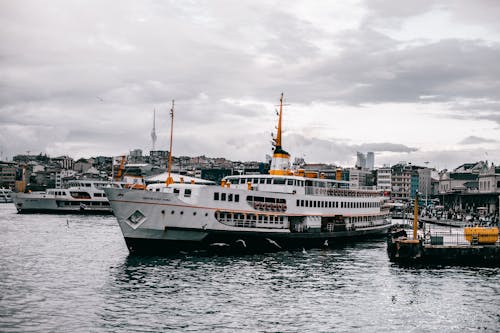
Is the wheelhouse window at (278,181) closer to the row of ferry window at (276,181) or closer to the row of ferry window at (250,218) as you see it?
the row of ferry window at (276,181)

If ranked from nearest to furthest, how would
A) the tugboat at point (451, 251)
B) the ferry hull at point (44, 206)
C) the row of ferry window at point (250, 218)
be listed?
the tugboat at point (451, 251) < the row of ferry window at point (250, 218) < the ferry hull at point (44, 206)

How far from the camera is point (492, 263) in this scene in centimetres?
4738

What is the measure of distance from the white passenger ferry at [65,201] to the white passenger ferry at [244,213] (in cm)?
7393

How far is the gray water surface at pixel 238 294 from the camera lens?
26859 millimetres

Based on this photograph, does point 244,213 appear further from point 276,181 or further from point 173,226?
point 276,181

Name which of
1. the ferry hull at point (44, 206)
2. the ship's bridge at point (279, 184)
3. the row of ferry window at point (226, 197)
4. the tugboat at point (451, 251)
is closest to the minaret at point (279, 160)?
the ship's bridge at point (279, 184)

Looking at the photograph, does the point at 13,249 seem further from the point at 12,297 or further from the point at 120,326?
the point at 120,326

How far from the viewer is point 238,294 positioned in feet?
108

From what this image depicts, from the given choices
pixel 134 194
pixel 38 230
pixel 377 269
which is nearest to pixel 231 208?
pixel 134 194

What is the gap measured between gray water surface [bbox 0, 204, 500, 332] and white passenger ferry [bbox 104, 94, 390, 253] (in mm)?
2221

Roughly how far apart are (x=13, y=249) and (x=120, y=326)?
31.4 m

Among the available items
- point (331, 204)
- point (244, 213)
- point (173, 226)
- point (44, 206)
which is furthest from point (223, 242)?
point (44, 206)

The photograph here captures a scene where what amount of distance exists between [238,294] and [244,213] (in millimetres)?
17989

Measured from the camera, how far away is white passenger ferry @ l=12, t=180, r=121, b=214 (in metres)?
122
